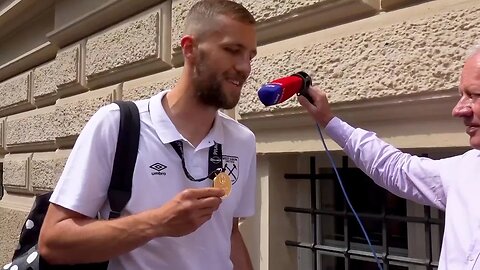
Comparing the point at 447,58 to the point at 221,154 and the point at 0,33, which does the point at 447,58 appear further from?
the point at 0,33

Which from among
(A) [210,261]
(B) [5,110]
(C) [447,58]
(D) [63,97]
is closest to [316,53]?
(C) [447,58]

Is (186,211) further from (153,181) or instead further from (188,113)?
(188,113)

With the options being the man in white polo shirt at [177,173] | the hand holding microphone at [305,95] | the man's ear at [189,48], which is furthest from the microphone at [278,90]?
the man's ear at [189,48]

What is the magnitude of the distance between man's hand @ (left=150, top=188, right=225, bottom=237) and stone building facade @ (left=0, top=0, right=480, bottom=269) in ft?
2.87

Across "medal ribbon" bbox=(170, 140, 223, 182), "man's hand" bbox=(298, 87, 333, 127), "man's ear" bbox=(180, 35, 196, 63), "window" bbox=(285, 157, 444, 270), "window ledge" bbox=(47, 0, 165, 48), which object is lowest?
"window" bbox=(285, 157, 444, 270)

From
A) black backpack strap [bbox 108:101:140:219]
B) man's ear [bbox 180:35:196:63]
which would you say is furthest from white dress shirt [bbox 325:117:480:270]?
black backpack strap [bbox 108:101:140:219]

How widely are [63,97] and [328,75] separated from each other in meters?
2.88

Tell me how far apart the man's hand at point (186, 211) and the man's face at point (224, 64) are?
1.17 ft

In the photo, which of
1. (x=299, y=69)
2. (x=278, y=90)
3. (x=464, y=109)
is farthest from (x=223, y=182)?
(x=299, y=69)

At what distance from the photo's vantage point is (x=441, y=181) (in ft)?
4.99

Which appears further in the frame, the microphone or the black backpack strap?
the microphone

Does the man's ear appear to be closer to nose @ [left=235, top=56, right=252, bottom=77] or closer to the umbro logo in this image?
nose @ [left=235, top=56, right=252, bottom=77]

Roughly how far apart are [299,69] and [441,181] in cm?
100

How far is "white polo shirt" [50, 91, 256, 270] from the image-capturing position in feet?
5.16
